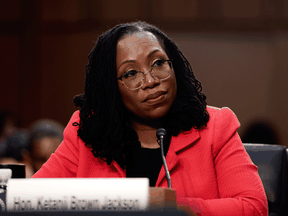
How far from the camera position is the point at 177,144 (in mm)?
1153

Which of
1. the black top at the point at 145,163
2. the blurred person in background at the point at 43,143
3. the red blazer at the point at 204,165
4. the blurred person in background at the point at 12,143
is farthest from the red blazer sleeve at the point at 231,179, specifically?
the blurred person in background at the point at 43,143

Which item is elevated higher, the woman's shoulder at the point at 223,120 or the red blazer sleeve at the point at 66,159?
the woman's shoulder at the point at 223,120

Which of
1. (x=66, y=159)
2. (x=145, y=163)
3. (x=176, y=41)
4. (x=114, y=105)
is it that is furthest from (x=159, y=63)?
(x=176, y=41)

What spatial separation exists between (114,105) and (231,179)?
51 cm

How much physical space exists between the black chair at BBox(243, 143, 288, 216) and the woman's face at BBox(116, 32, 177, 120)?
1.96 ft

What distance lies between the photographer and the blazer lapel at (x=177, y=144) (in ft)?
3.65

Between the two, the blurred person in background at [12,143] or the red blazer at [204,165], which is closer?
the red blazer at [204,165]

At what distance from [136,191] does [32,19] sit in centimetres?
412

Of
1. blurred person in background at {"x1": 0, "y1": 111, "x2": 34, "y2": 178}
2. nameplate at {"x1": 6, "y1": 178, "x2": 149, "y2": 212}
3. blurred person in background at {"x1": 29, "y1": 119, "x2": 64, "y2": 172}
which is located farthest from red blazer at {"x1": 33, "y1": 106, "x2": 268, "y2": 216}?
blurred person in background at {"x1": 29, "y1": 119, "x2": 64, "y2": 172}

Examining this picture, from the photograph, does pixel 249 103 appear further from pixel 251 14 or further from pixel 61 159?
pixel 61 159

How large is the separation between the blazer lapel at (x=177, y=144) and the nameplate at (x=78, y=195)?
1.83 ft

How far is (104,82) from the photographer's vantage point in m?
1.23

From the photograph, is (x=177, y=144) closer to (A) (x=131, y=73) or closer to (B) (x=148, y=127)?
(B) (x=148, y=127)

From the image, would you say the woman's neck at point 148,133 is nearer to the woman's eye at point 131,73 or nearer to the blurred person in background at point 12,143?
the woman's eye at point 131,73
